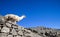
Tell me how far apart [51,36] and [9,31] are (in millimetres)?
4470

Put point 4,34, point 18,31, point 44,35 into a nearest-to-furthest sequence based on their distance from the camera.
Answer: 1. point 4,34
2. point 18,31
3. point 44,35

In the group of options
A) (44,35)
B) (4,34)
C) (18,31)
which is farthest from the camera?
(44,35)

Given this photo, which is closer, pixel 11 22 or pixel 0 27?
pixel 0 27

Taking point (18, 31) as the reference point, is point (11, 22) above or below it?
above

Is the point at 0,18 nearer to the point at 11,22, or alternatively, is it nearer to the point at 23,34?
the point at 11,22

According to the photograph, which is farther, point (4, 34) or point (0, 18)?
point (0, 18)

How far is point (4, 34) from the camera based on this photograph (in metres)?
11.3

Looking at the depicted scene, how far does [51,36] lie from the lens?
1411 centimetres

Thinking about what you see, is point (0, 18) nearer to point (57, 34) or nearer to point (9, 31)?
point (9, 31)

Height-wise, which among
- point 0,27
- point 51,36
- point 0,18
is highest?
point 0,18

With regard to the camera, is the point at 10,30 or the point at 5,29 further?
the point at 10,30

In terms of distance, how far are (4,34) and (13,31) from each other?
3.07 ft

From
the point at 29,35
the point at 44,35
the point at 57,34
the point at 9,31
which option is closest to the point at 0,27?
the point at 9,31

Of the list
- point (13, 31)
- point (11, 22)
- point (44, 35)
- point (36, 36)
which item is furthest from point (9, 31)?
point (44, 35)
